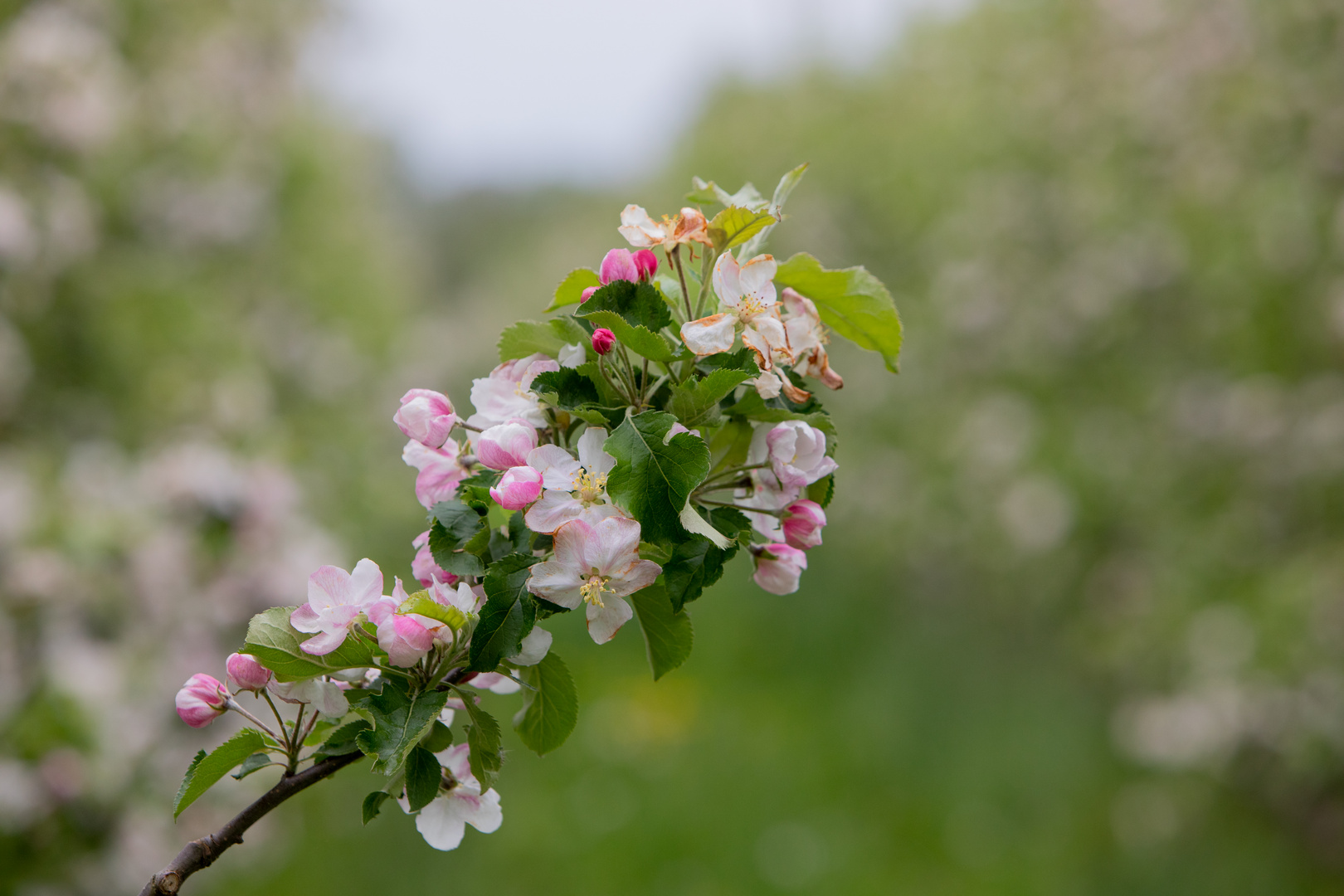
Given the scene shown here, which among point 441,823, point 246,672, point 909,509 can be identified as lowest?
point 909,509

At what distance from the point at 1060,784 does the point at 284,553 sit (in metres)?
4.03

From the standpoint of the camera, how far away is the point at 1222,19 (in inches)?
176

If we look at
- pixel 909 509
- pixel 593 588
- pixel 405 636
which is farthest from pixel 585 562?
pixel 909 509

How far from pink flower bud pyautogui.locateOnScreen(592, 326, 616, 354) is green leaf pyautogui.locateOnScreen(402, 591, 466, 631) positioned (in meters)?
0.20

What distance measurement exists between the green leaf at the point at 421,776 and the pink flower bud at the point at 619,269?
35 centimetres

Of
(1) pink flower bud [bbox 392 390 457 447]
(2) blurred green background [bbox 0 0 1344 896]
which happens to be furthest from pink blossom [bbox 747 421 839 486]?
(2) blurred green background [bbox 0 0 1344 896]

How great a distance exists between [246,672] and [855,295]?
0.53 meters

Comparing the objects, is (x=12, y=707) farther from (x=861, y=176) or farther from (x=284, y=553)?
(x=861, y=176)

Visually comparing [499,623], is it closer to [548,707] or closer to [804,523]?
[548,707]

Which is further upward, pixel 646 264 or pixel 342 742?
pixel 646 264

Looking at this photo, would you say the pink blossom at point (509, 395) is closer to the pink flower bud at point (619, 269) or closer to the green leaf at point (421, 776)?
the pink flower bud at point (619, 269)

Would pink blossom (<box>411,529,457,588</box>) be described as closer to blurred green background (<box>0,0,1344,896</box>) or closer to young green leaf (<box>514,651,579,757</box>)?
young green leaf (<box>514,651,579,757</box>)

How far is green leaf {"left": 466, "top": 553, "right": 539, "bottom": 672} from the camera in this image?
0.66 m

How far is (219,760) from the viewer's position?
2.28 feet
